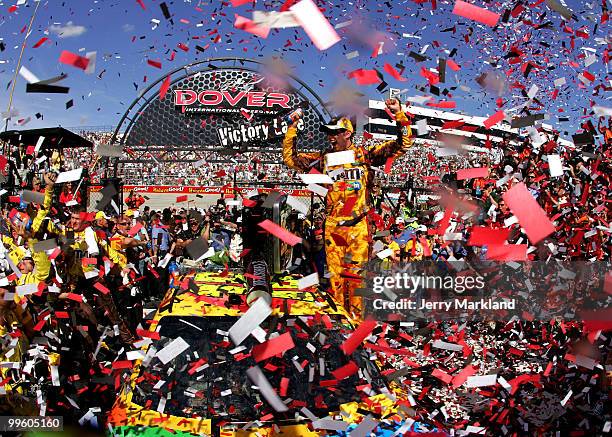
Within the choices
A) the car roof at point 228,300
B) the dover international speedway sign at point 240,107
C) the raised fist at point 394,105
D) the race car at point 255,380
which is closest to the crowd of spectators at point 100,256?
the car roof at point 228,300

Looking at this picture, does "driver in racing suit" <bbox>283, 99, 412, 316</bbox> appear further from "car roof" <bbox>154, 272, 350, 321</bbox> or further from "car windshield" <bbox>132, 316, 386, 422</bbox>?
"car windshield" <bbox>132, 316, 386, 422</bbox>

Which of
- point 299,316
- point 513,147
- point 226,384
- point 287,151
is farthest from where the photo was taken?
point 513,147

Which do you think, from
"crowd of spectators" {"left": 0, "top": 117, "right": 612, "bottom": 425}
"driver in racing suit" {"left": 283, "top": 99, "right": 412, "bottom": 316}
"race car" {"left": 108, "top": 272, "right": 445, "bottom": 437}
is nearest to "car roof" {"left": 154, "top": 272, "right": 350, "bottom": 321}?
"race car" {"left": 108, "top": 272, "right": 445, "bottom": 437}

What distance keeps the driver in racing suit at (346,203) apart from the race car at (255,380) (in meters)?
1.17

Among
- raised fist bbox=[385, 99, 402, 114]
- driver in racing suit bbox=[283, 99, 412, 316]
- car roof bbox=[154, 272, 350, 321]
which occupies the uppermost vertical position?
raised fist bbox=[385, 99, 402, 114]

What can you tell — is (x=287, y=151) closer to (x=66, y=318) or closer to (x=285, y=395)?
(x=285, y=395)

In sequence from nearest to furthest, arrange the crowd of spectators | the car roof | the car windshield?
the car windshield
the car roof
the crowd of spectators

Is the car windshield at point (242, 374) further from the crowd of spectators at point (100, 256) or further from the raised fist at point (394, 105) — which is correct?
the raised fist at point (394, 105)

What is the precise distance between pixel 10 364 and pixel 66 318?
119 centimetres

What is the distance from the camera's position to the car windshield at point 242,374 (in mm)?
3109

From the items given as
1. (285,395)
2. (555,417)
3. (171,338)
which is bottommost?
(555,417)

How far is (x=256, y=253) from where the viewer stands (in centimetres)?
489

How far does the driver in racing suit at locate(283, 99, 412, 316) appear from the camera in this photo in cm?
502

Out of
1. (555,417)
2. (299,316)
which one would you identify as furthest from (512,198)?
(555,417)
